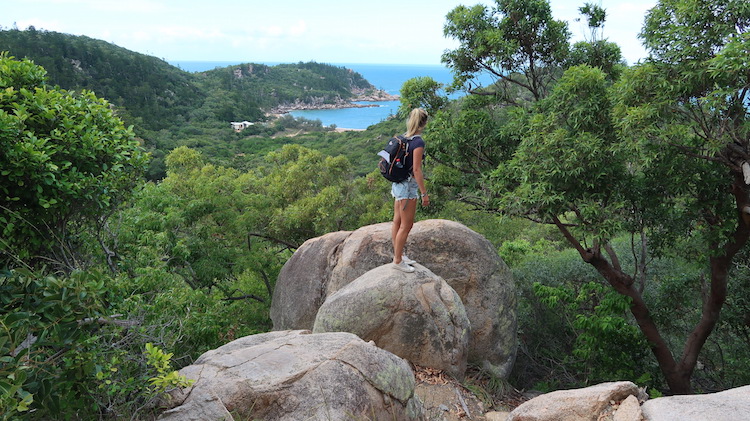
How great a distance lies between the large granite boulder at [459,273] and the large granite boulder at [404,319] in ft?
5.98

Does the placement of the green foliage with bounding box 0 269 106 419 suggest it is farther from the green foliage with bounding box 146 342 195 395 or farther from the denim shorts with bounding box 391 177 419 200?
the denim shorts with bounding box 391 177 419 200

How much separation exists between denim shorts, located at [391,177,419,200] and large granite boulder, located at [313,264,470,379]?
1497 millimetres

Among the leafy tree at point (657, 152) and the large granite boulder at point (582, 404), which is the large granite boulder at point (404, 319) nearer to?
the leafy tree at point (657, 152)

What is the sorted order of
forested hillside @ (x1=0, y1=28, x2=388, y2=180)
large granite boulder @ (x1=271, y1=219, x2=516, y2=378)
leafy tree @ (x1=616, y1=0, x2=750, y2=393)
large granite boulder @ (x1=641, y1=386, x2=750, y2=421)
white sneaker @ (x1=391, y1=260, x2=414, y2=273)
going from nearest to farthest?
large granite boulder @ (x1=641, y1=386, x2=750, y2=421) → leafy tree @ (x1=616, y1=0, x2=750, y2=393) → white sneaker @ (x1=391, y1=260, x2=414, y2=273) → large granite boulder @ (x1=271, y1=219, x2=516, y2=378) → forested hillside @ (x1=0, y1=28, x2=388, y2=180)

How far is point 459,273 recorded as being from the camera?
10438 mm

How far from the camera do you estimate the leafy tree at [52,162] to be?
418 centimetres

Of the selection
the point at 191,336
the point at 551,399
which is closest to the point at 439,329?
the point at 551,399

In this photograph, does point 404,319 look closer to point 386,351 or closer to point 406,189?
point 386,351

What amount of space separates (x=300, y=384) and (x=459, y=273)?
6.01 m

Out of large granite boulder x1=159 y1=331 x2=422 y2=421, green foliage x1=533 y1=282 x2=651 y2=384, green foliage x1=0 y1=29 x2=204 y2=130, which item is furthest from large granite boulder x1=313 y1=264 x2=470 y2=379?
green foliage x1=0 y1=29 x2=204 y2=130

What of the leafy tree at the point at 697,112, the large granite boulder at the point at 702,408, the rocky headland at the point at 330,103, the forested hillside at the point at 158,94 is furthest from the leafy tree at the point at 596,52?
the rocky headland at the point at 330,103

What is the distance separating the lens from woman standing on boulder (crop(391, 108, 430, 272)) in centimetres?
753

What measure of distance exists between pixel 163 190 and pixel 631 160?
10594 millimetres

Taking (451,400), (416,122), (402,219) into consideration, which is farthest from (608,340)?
(416,122)
